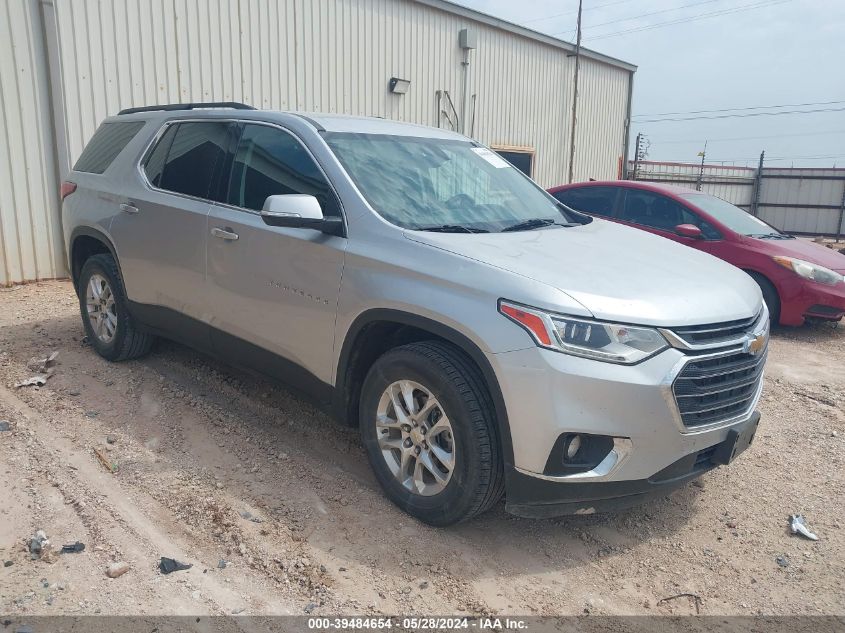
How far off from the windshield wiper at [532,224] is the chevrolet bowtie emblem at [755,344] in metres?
1.27

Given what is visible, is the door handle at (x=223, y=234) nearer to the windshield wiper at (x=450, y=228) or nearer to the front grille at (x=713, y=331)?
the windshield wiper at (x=450, y=228)

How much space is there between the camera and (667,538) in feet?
11.0

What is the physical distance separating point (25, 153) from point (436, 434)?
6.98 m

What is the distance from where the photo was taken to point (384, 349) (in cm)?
356

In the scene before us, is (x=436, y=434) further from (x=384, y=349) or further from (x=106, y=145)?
(x=106, y=145)

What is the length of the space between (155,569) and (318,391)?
1.18 meters

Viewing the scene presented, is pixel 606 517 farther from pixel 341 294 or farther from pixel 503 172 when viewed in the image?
pixel 503 172

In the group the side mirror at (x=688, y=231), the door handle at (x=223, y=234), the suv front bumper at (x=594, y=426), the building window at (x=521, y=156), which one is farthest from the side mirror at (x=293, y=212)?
the building window at (x=521, y=156)

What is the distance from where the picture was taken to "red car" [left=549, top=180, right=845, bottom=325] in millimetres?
7105

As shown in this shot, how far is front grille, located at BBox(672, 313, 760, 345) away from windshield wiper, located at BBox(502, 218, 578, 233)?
3.77 feet

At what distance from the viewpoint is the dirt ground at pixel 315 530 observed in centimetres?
283

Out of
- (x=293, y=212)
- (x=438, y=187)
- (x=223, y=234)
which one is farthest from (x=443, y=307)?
(x=223, y=234)

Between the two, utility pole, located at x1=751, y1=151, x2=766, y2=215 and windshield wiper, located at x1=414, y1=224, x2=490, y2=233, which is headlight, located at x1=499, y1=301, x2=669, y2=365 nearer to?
windshield wiper, located at x1=414, y1=224, x2=490, y2=233

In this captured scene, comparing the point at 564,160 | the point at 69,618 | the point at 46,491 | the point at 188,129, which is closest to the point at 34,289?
the point at 188,129
